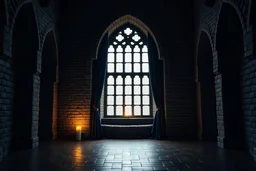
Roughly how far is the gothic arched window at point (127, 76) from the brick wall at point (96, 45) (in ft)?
2.81

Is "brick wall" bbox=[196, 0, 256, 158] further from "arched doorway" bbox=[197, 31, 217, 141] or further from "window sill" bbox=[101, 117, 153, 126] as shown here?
"window sill" bbox=[101, 117, 153, 126]

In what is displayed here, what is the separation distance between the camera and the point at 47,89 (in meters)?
7.12

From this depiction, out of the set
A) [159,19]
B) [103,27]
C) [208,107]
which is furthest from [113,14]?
[208,107]

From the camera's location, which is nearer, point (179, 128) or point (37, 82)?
point (37, 82)

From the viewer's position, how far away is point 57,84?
7332mm

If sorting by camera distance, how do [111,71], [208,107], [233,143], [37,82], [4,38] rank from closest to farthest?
1. [4,38]
2. [233,143]
3. [37,82]
4. [208,107]
5. [111,71]

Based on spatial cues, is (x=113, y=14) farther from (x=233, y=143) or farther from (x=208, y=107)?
(x=233, y=143)

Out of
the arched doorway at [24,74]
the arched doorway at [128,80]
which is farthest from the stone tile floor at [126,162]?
the arched doorway at [128,80]

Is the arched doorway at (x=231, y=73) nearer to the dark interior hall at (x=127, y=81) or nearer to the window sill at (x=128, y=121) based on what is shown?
the dark interior hall at (x=127, y=81)

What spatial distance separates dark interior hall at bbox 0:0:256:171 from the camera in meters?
5.07

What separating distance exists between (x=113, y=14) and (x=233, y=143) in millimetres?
5059

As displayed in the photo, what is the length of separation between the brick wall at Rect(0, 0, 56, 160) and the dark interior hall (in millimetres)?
23

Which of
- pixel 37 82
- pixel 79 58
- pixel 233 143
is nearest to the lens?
pixel 233 143

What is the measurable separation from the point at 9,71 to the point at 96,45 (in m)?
3.13
